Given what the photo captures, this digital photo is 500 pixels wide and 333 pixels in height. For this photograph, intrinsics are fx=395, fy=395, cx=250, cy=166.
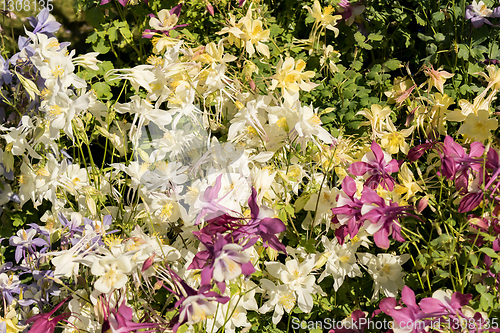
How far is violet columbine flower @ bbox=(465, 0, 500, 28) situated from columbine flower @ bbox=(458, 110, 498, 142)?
63 cm

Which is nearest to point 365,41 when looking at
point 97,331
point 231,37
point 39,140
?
point 231,37

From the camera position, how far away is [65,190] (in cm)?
151

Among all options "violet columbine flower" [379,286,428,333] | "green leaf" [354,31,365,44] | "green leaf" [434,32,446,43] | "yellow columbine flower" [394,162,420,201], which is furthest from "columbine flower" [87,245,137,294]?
"green leaf" [434,32,446,43]

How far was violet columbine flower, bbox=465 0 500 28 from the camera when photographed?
1.64m

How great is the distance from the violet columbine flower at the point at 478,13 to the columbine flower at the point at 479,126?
2.07ft

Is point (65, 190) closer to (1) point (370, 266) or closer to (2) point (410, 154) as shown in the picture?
(1) point (370, 266)

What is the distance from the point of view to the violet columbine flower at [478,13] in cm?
164

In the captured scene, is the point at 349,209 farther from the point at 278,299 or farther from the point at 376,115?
the point at 376,115

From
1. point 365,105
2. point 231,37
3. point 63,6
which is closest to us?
point 231,37

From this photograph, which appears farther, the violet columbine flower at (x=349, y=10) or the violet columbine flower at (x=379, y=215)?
the violet columbine flower at (x=349, y=10)

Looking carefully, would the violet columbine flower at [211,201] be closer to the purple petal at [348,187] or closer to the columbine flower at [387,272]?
the purple petal at [348,187]

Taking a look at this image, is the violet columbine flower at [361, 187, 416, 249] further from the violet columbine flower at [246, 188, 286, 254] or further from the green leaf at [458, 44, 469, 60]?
the green leaf at [458, 44, 469, 60]

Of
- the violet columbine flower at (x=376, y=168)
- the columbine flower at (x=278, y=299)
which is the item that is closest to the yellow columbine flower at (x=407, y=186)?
the violet columbine flower at (x=376, y=168)

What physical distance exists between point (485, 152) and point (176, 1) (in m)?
1.53
